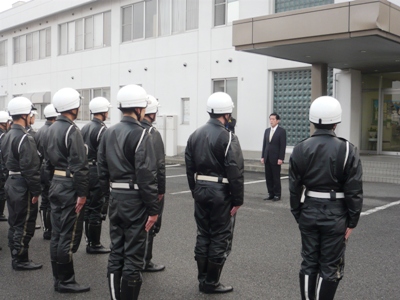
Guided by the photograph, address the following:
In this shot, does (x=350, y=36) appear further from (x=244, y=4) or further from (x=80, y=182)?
(x=80, y=182)

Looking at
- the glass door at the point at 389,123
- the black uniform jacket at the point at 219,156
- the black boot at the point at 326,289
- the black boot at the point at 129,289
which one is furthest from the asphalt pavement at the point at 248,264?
the glass door at the point at 389,123

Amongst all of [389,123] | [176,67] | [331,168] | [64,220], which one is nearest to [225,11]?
[176,67]

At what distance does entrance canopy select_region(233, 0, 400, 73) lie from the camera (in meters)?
11.2

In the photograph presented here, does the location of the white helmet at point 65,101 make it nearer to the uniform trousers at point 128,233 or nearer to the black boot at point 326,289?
the uniform trousers at point 128,233

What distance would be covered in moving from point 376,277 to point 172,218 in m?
4.10

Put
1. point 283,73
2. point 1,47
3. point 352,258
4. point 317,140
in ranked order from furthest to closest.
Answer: point 1,47 → point 283,73 → point 352,258 → point 317,140

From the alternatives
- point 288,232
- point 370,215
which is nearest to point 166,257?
point 288,232

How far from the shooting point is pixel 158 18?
71.9ft

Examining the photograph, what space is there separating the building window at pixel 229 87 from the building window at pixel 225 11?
93.8 inches

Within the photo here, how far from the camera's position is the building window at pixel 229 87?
19.0m

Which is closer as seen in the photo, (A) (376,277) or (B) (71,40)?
(A) (376,277)

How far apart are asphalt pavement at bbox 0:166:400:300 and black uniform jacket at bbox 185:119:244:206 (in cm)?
108

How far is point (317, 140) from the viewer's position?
13.2 ft

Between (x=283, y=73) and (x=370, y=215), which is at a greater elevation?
(x=283, y=73)
